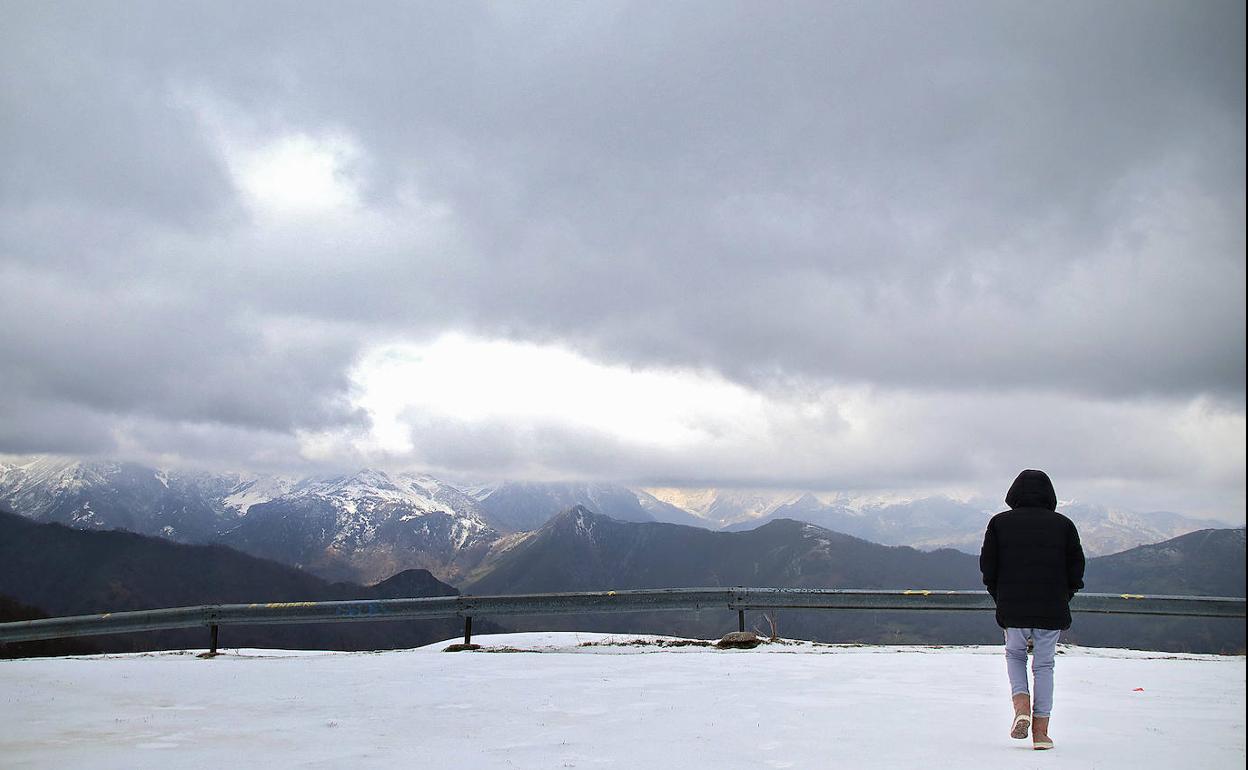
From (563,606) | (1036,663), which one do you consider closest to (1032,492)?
(1036,663)

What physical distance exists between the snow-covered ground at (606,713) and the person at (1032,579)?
0.46 meters

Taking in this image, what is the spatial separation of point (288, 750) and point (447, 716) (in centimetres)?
190

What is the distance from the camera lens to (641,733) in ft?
24.7

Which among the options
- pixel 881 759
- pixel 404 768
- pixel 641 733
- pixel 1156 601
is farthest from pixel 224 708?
pixel 1156 601

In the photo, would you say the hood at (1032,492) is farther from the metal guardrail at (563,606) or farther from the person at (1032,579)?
the metal guardrail at (563,606)

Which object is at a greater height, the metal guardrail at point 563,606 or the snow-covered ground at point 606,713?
the metal guardrail at point 563,606

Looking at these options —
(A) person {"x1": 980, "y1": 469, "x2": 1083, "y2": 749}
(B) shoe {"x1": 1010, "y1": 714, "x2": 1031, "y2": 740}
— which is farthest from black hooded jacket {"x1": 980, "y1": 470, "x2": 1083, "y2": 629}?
(B) shoe {"x1": 1010, "y1": 714, "x2": 1031, "y2": 740}

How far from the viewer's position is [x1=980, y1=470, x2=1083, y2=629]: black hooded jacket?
23.6ft

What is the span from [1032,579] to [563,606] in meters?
10.1

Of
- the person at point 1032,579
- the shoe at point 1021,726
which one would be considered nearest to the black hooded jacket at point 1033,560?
the person at point 1032,579

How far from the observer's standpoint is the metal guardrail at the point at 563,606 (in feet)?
48.9

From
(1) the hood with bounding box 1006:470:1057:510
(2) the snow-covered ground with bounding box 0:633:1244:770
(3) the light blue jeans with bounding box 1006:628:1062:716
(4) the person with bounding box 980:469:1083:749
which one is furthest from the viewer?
(1) the hood with bounding box 1006:470:1057:510

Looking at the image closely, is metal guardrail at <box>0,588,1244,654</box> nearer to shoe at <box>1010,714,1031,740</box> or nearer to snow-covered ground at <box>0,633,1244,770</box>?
snow-covered ground at <box>0,633,1244,770</box>

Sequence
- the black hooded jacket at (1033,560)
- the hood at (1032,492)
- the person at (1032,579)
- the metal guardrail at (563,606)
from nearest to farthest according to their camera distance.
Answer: the person at (1032,579) < the black hooded jacket at (1033,560) < the hood at (1032,492) < the metal guardrail at (563,606)
